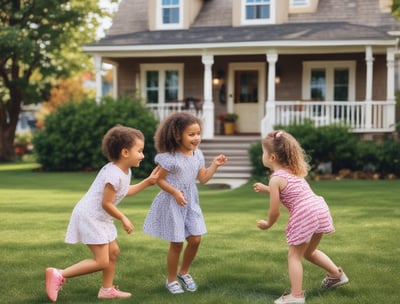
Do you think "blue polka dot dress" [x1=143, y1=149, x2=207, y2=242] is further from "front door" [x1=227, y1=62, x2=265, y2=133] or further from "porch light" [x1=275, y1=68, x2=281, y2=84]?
"porch light" [x1=275, y1=68, x2=281, y2=84]

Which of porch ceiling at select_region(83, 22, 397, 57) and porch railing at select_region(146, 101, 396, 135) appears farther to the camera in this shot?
porch ceiling at select_region(83, 22, 397, 57)

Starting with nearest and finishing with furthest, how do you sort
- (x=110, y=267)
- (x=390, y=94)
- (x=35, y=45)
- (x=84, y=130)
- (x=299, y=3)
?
(x=110, y=267) → (x=390, y=94) → (x=84, y=130) → (x=299, y=3) → (x=35, y=45)

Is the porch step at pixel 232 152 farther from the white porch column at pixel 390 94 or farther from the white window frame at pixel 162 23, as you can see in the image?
the white window frame at pixel 162 23

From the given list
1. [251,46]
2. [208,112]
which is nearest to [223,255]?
[208,112]

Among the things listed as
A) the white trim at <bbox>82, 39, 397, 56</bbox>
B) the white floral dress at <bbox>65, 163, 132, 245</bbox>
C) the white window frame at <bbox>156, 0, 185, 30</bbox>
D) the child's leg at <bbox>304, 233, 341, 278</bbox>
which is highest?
the white window frame at <bbox>156, 0, 185, 30</bbox>

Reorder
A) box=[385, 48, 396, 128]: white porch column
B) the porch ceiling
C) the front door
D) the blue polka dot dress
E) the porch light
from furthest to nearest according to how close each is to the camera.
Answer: the front door < the porch light < the porch ceiling < box=[385, 48, 396, 128]: white porch column < the blue polka dot dress

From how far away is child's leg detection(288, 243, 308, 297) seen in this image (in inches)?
197

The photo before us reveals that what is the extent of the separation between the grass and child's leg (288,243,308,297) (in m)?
0.22

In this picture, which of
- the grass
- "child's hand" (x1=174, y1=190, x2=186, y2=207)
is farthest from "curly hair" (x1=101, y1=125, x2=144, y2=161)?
the grass

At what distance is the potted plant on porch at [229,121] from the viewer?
2242 cm

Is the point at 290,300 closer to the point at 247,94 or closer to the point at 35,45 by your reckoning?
the point at 247,94

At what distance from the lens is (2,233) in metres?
8.44

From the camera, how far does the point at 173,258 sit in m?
5.44

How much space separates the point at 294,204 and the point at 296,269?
1.54 feet
